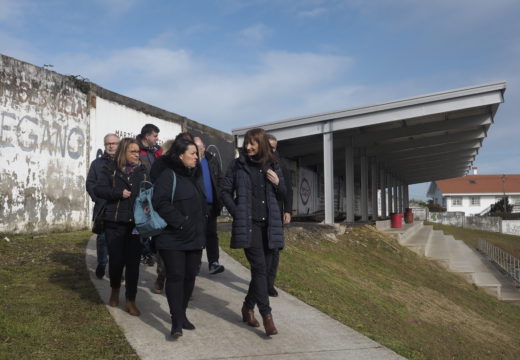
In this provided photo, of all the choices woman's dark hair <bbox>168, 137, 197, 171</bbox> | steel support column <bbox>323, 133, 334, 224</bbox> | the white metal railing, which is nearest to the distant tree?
the white metal railing

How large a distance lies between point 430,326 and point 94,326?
15.4ft

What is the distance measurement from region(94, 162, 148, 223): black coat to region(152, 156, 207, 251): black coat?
698 millimetres

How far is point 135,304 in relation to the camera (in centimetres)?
531

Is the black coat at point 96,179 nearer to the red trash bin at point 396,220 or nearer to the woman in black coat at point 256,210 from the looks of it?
the woman in black coat at point 256,210

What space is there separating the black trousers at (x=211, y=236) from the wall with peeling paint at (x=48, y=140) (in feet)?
16.0

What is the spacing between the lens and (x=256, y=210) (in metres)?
4.78

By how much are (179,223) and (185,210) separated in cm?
14

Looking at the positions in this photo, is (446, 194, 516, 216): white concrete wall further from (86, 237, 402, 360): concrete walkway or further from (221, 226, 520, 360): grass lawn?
(86, 237, 402, 360): concrete walkway

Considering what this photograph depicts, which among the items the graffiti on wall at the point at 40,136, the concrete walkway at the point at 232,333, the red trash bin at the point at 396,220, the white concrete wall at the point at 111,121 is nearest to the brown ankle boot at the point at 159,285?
the concrete walkway at the point at 232,333

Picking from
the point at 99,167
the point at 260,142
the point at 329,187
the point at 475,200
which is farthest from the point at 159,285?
the point at 475,200

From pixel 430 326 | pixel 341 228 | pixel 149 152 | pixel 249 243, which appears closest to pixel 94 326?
pixel 249 243

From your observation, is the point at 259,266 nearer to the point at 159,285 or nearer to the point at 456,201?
the point at 159,285

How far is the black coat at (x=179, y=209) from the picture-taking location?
172 inches

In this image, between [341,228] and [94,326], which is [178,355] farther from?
[341,228]
